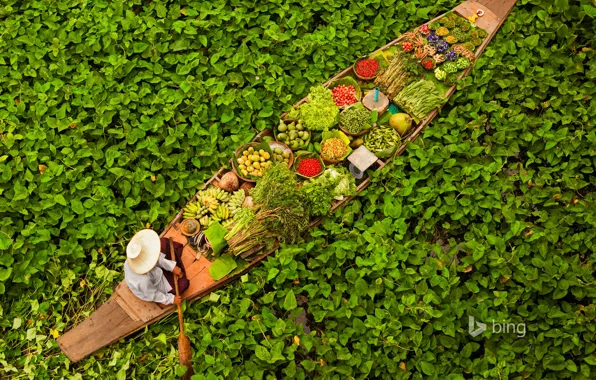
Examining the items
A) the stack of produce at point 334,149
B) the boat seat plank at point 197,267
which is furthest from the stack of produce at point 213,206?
the stack of produce at point 334,149

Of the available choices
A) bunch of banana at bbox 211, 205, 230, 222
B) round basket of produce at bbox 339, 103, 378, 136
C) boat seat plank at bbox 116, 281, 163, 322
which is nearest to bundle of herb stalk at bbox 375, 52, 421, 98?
round basket of produce at bbox 339, 103, 378, 136

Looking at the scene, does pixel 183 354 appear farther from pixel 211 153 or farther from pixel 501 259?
pixel 501 259

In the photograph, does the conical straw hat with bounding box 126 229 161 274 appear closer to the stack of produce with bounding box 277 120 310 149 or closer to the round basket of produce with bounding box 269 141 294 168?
the round basket of produce with bounding box 269 141 294 168

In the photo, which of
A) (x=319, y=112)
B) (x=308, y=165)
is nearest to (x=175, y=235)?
(x=308, y=165)

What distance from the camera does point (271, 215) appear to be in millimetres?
5145

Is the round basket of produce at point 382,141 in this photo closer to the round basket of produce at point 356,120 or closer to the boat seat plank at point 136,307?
the round basket of produce at point 356,120

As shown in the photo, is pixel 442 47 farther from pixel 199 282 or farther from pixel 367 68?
pixel 199 282

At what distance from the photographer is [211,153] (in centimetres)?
599

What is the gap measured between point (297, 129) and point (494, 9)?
3.60 metres

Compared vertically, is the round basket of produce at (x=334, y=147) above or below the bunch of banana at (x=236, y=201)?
above

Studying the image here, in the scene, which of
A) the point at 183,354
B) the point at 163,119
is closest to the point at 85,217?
the point at 163,119

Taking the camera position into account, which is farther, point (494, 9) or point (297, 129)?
point (494, 9)

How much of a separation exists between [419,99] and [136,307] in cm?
426

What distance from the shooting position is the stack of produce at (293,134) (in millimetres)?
5973
